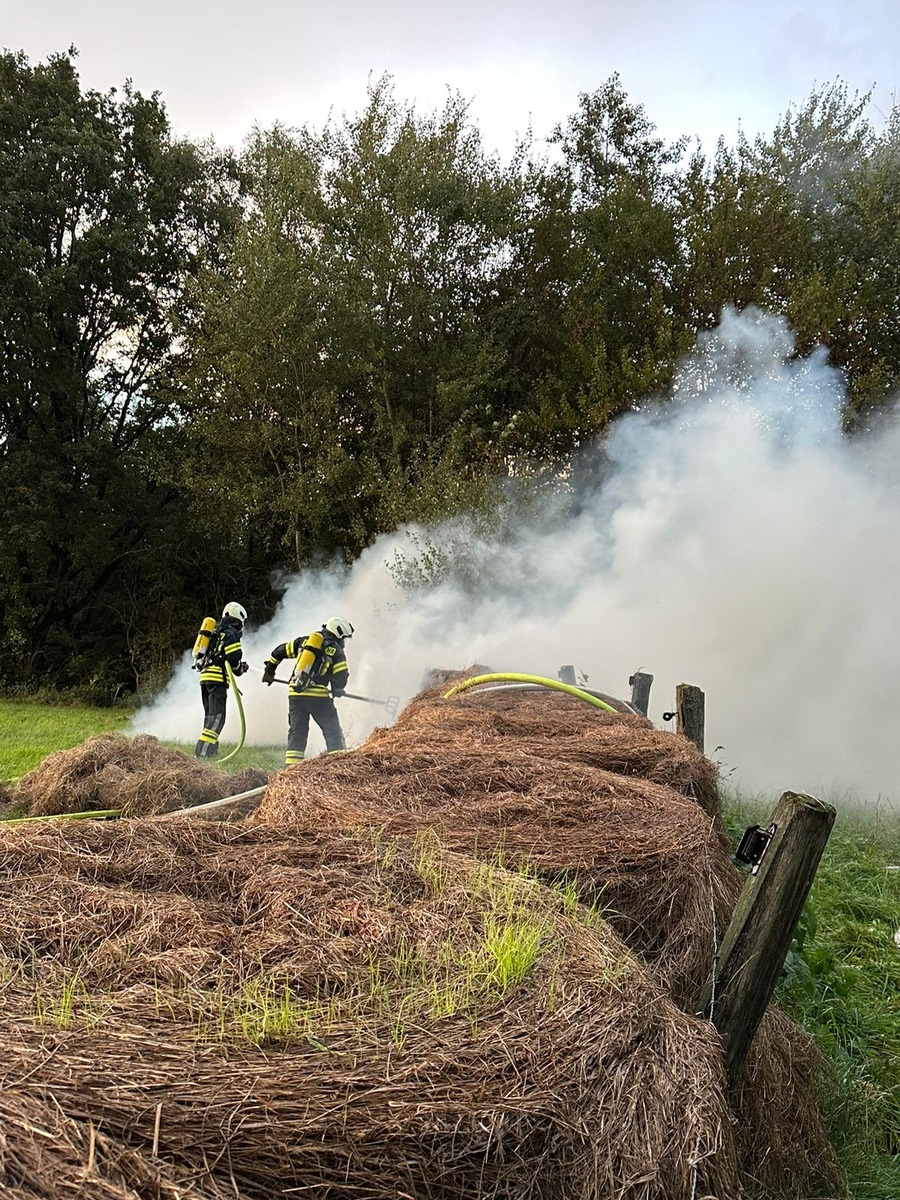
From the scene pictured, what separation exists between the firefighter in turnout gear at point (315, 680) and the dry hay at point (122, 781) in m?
2.38

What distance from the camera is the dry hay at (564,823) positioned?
3229 millimetres

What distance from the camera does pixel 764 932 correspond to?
2.87 m

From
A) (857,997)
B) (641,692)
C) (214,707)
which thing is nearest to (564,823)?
(857,997)

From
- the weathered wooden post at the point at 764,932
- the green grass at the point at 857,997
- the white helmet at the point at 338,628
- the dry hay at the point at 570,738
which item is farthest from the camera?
the white helmet at the point at 338,628

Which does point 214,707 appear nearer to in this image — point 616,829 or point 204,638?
point 204,638

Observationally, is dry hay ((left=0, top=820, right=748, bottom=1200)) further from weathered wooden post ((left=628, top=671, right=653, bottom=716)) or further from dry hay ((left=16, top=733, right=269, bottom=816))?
weathered wooden post ((left=628, top=671, right=653, bottom=716))

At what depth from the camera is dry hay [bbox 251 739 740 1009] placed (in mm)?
3229

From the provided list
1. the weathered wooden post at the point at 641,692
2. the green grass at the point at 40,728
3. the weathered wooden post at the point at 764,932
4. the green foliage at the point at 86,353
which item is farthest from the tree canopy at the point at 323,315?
the weathered wooden post at the point at 764,932

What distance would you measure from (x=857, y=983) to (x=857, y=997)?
0.19m

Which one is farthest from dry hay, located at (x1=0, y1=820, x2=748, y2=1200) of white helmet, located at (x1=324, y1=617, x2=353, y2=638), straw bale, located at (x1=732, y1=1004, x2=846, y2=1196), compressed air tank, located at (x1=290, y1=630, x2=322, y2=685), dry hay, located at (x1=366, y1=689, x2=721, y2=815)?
white helmet, located at (x1=324, y1=617, x2=353, y2=638)

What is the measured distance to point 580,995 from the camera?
221cm

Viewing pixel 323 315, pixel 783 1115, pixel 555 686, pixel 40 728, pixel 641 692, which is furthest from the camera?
pixel 323 315

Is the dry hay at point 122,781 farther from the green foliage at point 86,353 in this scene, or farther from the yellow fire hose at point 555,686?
the green foliage at point 86,353

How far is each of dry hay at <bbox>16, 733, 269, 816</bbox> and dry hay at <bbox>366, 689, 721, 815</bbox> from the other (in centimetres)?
169
